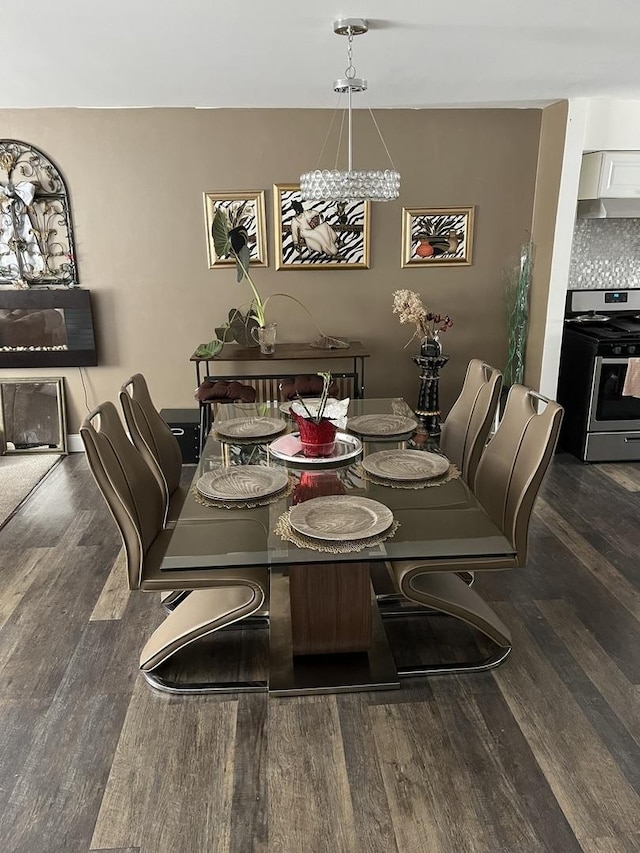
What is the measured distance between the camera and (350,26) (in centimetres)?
253

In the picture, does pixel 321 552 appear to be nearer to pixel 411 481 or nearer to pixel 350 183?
pixel 411 481

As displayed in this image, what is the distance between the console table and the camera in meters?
4.20

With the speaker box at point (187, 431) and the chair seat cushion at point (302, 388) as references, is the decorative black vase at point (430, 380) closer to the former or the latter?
the chair seat cushion at point (302, 388)

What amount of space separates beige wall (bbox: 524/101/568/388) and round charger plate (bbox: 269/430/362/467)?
2.37 meters

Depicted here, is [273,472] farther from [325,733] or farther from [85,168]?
[85,168]

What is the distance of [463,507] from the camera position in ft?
6.78

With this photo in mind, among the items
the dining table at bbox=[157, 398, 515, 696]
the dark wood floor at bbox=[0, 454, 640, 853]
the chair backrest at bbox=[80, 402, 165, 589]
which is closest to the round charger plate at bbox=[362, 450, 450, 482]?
the dining table at bbox=[157, 398, 515, 696]

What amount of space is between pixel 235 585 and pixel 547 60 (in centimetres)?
293

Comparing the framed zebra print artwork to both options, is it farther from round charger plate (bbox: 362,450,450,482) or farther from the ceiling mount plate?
round charger plate (bbox: 362,450,450,482)

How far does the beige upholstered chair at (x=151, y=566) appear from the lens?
2090 mm

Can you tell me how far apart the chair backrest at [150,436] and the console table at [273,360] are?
1247 mm

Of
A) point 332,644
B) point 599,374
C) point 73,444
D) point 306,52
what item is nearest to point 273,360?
point 73,444

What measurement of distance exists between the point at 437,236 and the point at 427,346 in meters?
0.81


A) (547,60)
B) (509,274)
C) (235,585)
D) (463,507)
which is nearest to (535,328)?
(509,274)
